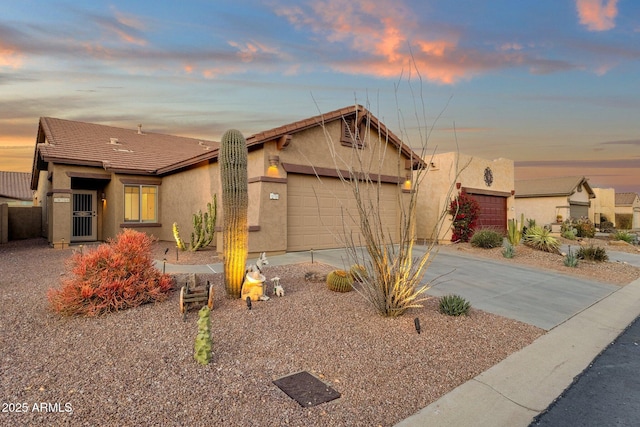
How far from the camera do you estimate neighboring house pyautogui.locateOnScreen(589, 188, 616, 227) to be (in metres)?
35.8

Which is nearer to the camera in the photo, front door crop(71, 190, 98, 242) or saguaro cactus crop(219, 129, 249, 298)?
saguaro cactus crop(219, 129, 249, 298)

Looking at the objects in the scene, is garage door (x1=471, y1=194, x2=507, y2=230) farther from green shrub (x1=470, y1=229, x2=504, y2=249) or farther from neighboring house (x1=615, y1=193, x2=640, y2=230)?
neighboring house (x1=615, y1=193, x2=640, y2=230)

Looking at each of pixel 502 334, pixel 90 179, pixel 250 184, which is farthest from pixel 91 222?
pixel 502 334

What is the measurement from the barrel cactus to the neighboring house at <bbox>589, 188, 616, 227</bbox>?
39546 mm

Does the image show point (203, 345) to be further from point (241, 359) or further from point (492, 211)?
point (492, 211)

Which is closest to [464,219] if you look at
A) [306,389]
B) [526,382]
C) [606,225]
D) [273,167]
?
[273,167]

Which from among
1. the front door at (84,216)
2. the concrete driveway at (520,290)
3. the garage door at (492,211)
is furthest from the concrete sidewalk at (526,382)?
the front door at (84,216)

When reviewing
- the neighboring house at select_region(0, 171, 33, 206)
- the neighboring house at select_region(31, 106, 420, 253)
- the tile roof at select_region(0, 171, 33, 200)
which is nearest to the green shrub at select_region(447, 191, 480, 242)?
the neighboring house at select_region(31, 106, 420, 253)

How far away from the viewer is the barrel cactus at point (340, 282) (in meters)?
6.75

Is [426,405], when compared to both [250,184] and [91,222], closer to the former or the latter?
[250,184]

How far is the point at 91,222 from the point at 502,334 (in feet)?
57.4

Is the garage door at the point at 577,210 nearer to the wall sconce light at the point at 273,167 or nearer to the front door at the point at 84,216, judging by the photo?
the wall sconce light at the point at 273,167

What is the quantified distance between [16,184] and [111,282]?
41.1 m

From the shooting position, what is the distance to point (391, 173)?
47.5 ft
